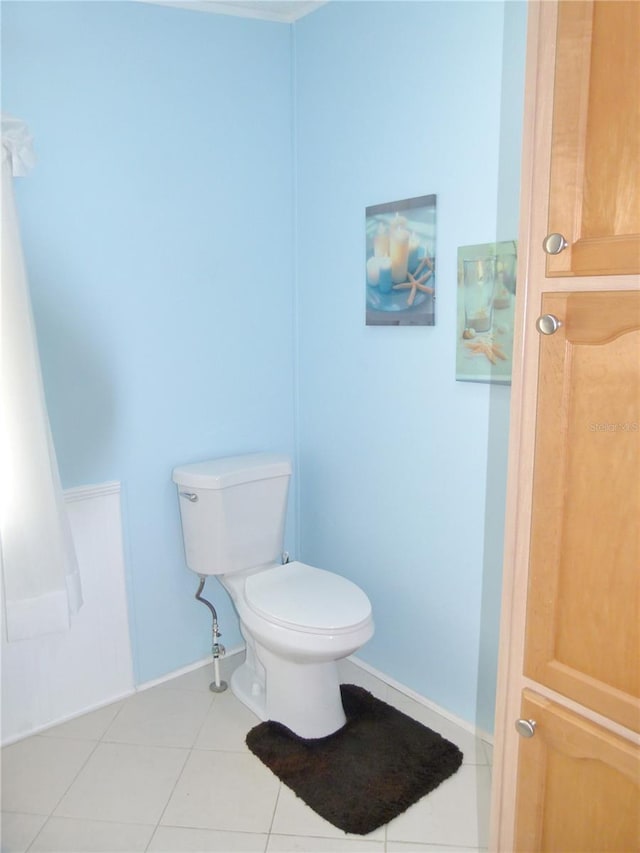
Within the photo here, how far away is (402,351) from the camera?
7.17 feet

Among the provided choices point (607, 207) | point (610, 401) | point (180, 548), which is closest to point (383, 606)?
point (180, 548)

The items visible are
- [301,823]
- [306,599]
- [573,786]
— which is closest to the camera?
[573,786]

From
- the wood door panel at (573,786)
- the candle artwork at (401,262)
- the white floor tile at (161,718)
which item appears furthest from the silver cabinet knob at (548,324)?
the white floor tile at (161,718)

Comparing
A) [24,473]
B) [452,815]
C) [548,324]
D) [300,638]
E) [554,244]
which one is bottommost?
[452,815]

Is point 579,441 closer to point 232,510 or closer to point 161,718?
point 232,510

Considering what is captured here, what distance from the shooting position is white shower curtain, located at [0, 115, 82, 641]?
1622 millimetres

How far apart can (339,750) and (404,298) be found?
1.44 metres

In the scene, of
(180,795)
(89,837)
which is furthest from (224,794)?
(89,837)

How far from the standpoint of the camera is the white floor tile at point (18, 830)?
5.65 feet

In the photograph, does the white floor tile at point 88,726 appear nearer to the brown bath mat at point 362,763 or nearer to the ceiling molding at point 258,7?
the brown bath mat at point 362,763

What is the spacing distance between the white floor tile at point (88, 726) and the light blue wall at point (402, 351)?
3.12ft

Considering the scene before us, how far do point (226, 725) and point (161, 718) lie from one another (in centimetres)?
23

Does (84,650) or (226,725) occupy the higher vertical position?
(84,650)

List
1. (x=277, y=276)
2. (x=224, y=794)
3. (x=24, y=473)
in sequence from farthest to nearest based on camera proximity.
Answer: (x=277, y=276), (x=224, y=794), (x=24, y=473)
